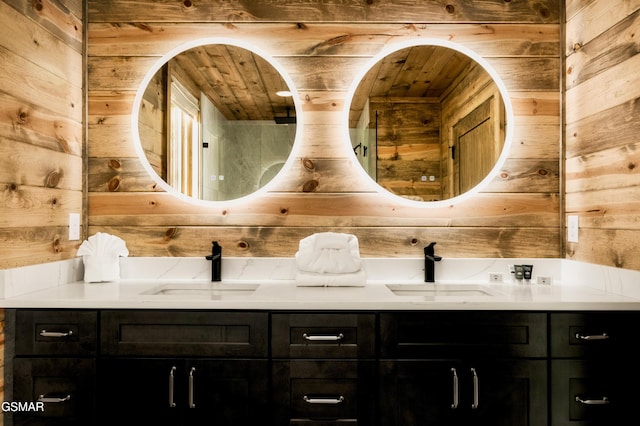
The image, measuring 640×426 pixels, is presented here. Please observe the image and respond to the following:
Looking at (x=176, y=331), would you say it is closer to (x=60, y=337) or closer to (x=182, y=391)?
(x=182, y=391)

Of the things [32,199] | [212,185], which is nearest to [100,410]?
[32,199]

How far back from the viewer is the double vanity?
1.66m

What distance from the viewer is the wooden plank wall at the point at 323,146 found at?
224 cm

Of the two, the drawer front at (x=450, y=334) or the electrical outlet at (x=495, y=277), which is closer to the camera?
the drawer front at (x=450, y=334)

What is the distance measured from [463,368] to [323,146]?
1.18 m

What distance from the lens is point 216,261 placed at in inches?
85.7

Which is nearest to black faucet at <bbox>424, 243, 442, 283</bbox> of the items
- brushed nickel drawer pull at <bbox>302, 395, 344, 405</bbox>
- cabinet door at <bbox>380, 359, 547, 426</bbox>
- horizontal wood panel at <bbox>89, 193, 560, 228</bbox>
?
horizontal wood panel at <bbox>89, 193, 560, 228</bbox>

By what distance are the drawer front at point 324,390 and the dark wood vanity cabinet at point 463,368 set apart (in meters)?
0.07

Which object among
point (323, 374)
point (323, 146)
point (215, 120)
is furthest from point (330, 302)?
point (215, 120)

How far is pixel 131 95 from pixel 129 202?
1.74 feet

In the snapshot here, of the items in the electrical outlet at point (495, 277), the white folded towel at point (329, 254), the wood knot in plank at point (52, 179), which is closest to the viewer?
the wood knot in plank at point (52, 179)

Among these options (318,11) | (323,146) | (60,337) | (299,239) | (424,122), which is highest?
(318,11)

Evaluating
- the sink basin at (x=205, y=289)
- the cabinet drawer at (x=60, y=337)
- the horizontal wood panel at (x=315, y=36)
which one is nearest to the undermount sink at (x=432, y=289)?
the sink basin at (x=205, y=289)

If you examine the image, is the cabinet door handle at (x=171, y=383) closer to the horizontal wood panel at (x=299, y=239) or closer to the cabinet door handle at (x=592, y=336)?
the horizontal wood panel at (x=299, y=239)
